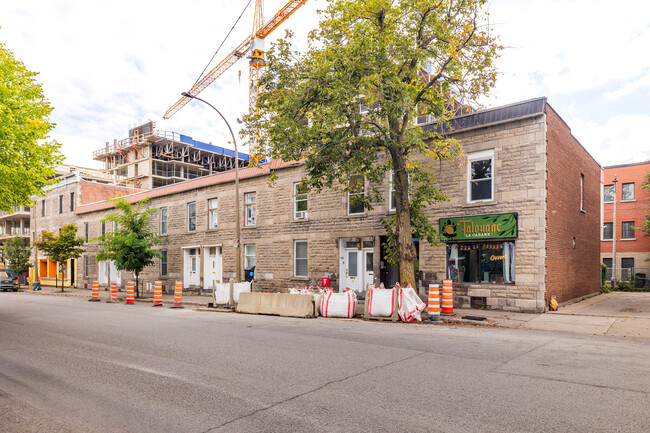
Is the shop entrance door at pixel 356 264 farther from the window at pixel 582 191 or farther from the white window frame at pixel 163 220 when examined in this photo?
the white window frame at pixel 163 220

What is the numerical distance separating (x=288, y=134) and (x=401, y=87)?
379cm

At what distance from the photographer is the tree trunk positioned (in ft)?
48.9

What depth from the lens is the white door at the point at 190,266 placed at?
28.5 metres

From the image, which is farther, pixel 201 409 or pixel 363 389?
pixel 363 389

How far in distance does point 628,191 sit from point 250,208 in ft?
100

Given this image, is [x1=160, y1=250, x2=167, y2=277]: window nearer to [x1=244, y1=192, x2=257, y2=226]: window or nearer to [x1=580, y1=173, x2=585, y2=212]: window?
[x1=244, y1=192, x2=257, y2=226]: window

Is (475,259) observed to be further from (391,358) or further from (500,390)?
(500,390)

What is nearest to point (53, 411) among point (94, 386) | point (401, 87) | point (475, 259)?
point (94, 386)

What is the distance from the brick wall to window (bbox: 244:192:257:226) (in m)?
15.0

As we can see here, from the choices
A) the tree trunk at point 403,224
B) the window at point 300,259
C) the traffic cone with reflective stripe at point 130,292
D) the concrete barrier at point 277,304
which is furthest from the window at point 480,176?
the traffic cone with reflective stripe at point 130,292

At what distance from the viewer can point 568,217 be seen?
18.2m

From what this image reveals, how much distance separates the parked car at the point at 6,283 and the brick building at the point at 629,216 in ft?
158

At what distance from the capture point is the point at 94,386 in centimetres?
669

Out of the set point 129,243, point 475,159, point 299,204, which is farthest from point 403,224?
point 129,243
